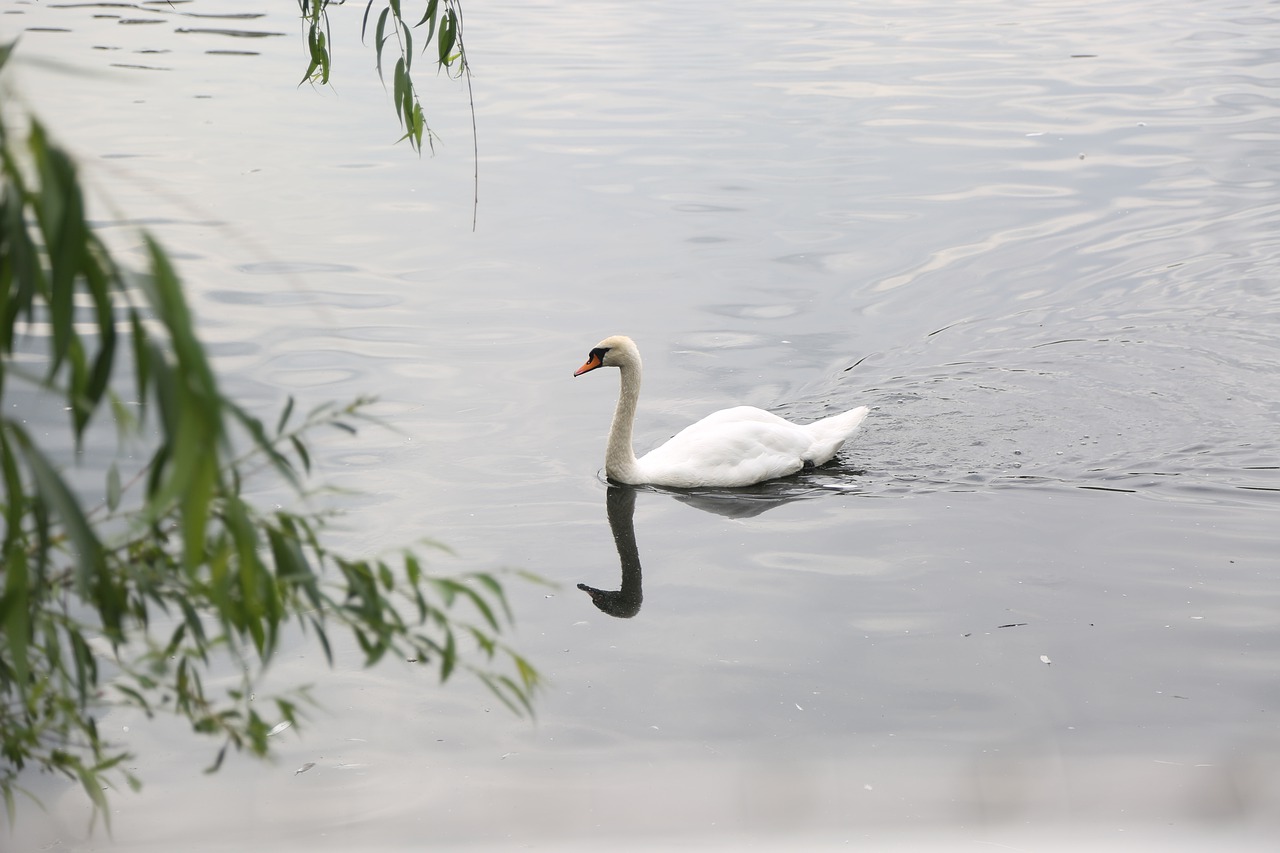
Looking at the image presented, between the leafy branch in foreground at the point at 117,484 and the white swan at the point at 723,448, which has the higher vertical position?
the leafy branch in foreground at the point at 117,484

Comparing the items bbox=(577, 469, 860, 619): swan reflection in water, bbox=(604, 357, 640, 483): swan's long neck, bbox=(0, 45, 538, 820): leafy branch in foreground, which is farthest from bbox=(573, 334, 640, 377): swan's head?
bbox=(0, 45, 538, 820): leafy branch in foreground

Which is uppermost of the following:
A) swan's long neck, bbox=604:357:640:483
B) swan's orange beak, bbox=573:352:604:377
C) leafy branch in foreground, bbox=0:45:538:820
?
leafy branch in foreground, bbox=0:45:538:820

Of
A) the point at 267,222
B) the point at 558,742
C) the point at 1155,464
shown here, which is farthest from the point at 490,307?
the point at 558,742

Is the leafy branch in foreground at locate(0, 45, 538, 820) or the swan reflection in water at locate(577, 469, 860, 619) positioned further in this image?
the swan reflection in water at locate(577, 469, 860, 619)

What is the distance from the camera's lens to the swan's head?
25.1 feet

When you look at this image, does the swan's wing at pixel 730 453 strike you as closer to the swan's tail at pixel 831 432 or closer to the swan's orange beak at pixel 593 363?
the swan's tail at pixel 831 432

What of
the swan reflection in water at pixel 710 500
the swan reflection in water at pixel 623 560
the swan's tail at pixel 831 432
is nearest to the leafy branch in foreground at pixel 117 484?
the swan reflection in water at pixel 623 560

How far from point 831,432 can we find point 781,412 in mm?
657

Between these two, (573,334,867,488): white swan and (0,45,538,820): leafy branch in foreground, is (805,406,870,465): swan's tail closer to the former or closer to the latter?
(573,334,867,488): white swan

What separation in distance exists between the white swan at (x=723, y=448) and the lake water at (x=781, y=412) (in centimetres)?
13

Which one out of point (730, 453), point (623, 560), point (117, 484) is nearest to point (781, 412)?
point (730, 453)

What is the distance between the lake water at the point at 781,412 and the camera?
477 centimetres

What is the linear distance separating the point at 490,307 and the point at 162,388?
8138 mm

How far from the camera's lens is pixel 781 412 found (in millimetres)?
8219
